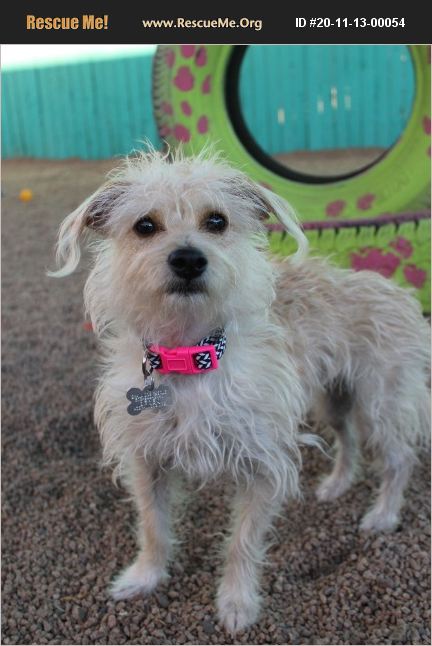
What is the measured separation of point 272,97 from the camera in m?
17.1

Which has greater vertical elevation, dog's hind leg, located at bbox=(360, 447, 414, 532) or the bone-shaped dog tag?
the bone-shaped dog tag

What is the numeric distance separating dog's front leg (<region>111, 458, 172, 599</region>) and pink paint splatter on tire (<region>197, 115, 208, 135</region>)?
11.3 ft

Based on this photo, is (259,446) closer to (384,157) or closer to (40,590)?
(40,590)

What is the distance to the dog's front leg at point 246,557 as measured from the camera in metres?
3.00

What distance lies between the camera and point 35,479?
13.0 ft

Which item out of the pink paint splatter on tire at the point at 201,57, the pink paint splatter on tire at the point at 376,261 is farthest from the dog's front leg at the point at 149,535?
the pink paint splatter on tire at the point at 201,57

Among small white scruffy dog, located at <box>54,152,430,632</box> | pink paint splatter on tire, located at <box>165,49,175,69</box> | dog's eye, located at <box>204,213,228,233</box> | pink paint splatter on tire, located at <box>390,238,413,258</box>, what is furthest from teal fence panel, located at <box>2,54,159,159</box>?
dog's eye, located at <box>204,213,228,233</box>

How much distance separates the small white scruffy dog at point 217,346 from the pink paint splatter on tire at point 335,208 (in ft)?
6.41

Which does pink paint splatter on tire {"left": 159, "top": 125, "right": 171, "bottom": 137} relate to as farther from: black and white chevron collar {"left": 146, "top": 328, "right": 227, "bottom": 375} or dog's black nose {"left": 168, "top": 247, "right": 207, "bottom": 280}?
dog's black nose {"left": 168, "top": 247, "right": 207, "bottom": 280}

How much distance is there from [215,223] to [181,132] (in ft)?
10.7

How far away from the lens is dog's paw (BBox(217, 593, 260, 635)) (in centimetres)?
298
